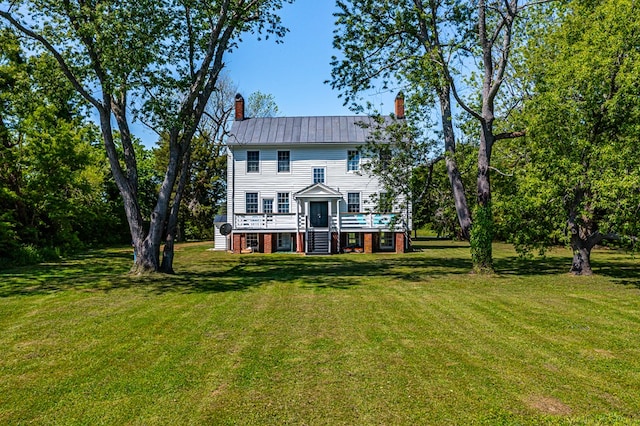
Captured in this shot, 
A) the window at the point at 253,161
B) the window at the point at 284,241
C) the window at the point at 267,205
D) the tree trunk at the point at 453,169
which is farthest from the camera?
the window at the point at 253,161

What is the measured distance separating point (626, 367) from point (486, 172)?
9918 mm

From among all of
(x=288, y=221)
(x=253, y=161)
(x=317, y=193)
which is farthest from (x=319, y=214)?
(x=253, y=161)

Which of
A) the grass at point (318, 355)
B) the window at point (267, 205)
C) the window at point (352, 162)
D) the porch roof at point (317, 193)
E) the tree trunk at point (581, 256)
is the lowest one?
the grass at point (318, 355)

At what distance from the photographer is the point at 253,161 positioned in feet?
92.8

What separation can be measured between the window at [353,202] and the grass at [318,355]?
52.4 ft

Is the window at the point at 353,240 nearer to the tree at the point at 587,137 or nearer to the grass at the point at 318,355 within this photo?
the tree at the point at 587,137

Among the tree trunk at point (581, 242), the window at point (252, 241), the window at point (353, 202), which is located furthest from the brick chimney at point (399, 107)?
the tree trunk at point (581, 242)

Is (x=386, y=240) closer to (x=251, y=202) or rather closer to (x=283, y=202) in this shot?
(x=283, y=202)

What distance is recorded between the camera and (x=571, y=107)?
12.8 m

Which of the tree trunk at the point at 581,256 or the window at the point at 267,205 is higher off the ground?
the window at the point at 267,205

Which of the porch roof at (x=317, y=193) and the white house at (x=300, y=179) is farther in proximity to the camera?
the white house at (x=300, y=179)

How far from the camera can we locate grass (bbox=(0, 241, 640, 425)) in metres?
4.37

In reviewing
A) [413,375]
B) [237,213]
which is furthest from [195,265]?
[413,375]

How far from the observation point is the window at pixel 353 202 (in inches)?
1094
